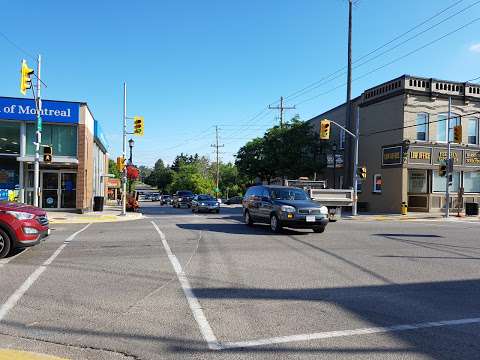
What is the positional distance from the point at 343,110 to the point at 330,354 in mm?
39527

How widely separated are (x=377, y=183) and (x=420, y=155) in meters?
4.26

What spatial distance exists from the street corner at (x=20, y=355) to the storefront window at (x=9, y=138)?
959 inches

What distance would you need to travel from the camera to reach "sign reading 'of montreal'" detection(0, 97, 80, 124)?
83.8 feet

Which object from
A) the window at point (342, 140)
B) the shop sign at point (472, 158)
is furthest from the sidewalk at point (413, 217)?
the window at point (342, 140)

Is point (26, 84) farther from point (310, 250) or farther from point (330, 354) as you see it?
point (330, 354)

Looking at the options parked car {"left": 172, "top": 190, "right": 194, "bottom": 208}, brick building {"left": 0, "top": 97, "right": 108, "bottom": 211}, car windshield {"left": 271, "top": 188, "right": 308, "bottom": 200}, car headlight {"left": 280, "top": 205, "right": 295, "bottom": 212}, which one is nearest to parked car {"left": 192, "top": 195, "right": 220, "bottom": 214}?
brick building {"left": 0, "top": 97, "right": 108, "bottom": 211}

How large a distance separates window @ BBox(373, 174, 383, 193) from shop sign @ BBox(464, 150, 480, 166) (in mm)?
6462

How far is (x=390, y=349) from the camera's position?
185 inches

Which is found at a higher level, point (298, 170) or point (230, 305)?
point (298, 170)

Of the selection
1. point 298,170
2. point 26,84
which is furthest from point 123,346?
point 298,170

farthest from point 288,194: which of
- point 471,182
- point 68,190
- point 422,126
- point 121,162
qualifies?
point 471,182

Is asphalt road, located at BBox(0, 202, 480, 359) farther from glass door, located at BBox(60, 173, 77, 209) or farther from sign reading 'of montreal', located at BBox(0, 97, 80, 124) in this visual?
glass door, located at BBox(60, 173, 77, 209)

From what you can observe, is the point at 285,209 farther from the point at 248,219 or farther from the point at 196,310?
the point at 196,310

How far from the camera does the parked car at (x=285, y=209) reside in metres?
15.3
